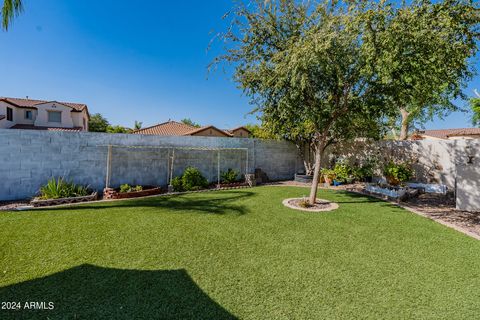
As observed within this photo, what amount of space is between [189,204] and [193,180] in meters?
2.79

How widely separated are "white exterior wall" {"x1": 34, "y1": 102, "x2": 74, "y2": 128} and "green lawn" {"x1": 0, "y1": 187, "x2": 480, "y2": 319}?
77.8 ft

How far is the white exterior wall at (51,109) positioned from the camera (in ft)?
80.4

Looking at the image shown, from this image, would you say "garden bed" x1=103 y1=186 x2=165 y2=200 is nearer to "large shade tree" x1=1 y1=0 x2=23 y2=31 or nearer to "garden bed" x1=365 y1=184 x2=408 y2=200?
"large shade tree" x1=1 y1=0 x2=23 y2=31

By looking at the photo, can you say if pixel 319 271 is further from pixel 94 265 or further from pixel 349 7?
pixel 349 7

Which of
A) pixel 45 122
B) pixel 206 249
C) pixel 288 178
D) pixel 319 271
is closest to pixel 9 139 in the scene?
pixel 206 249

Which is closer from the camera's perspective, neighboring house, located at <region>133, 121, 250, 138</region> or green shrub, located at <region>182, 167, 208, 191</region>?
green shrub, located at <region>182, 167, 208, 191</region>

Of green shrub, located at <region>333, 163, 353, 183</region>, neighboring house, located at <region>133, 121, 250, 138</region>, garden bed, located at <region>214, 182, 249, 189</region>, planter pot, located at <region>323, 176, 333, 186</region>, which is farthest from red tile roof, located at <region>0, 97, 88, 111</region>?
green shrub, located at <region>333, 163, 353, 183</region>

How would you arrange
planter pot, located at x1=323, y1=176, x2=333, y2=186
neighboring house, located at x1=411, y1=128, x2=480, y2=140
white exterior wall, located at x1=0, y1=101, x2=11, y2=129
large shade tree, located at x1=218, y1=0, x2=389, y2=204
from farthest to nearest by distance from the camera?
neighboring house, located at x1=411, y1=128, x2=480, y2=140, white exterior wall, located at x1=0, y1=101, x2=11, y2=129, planter pot, located at x1=323, y1=176, x2=333, y2=186, large shade tree, located at x1=218, y1=0, x2=389, y2=204

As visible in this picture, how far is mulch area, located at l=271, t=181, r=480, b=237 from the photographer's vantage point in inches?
242

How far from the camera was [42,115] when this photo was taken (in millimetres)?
24641

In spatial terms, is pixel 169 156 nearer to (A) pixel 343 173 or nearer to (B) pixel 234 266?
(B) pixel 234 266

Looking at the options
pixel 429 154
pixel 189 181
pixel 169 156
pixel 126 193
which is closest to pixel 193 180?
pixel 189 181

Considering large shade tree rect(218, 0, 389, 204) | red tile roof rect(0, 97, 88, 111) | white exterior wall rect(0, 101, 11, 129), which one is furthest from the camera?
red tile roof rect(0, 97, 88, 111)

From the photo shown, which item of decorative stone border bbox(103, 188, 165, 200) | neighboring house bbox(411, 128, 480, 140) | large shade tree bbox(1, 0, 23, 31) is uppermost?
neighboring house bbox(411, 128, 480, 140)
